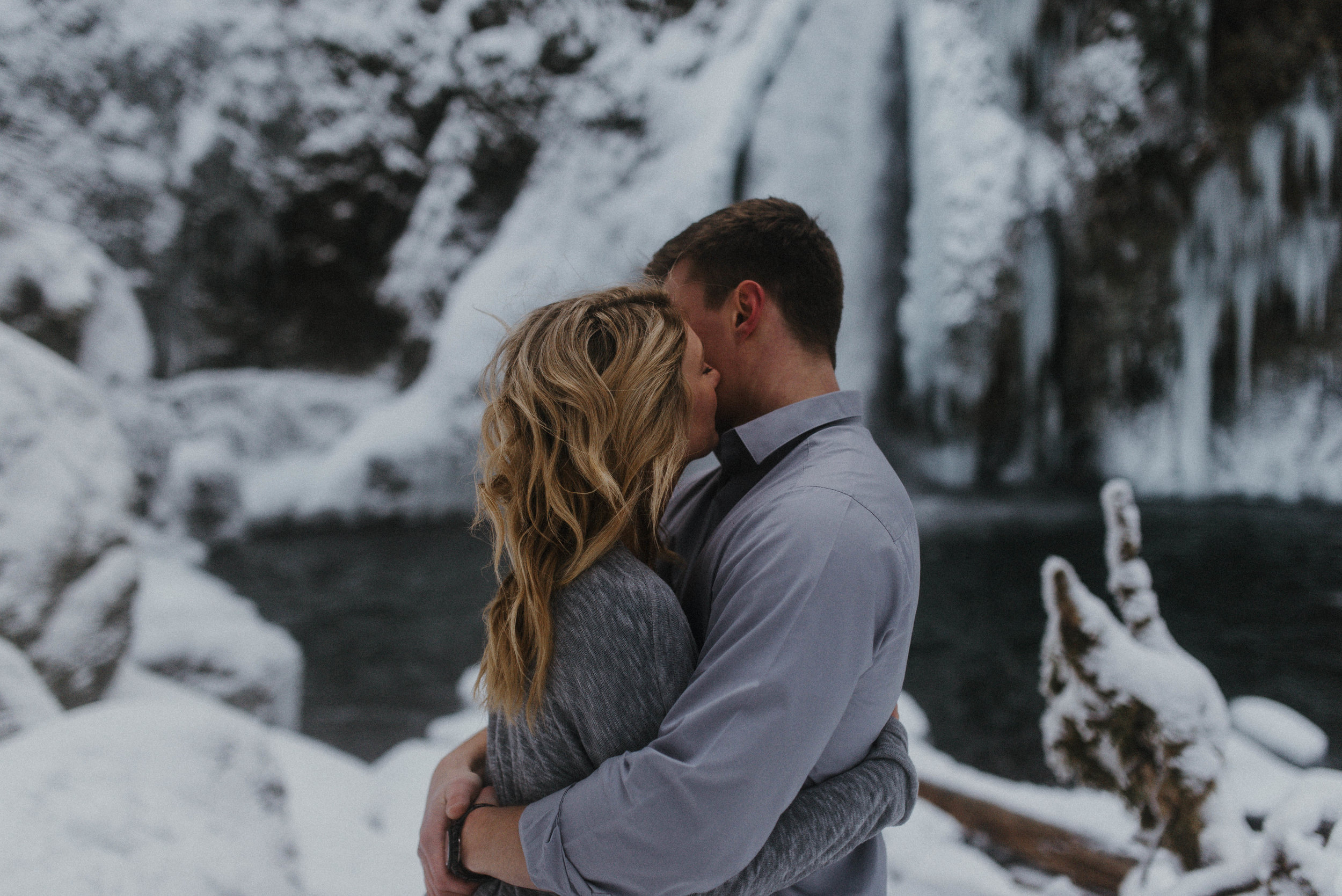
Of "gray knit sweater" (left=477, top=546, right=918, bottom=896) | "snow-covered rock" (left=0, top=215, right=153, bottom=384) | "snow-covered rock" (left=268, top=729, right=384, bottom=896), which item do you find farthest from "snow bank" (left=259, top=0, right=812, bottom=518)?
"gray knit sweater" (left=477, top=546, right=918, bottom=896)

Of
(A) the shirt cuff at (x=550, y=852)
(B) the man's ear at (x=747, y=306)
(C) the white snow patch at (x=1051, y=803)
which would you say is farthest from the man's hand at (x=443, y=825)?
(C) the white snow patch at (x=1051, y=803)

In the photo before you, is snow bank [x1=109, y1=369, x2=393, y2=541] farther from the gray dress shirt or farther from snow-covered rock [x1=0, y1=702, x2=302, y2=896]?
the gray dress shirt

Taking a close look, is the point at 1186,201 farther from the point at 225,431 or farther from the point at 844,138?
the point at 225,431

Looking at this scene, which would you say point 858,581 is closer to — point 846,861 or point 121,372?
point 846,861

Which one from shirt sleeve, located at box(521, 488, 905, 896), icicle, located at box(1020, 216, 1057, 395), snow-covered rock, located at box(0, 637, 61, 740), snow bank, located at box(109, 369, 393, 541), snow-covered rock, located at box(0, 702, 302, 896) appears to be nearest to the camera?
shirt sleeve, located at box(521, 488, 905, 896)

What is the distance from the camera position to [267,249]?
17.6 ft

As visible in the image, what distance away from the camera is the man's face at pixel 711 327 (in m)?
0.76

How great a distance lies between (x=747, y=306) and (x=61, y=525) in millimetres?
2414

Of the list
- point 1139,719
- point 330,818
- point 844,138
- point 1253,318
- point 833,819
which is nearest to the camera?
point 833,819

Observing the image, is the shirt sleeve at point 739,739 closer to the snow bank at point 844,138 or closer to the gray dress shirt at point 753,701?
the gray dress shirt at point 753,701

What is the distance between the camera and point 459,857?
0.62m

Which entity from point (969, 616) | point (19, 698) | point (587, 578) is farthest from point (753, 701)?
point (969, 616)

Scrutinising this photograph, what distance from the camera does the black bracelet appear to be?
24.4 inches

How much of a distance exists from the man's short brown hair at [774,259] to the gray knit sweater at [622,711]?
1.04 ft
